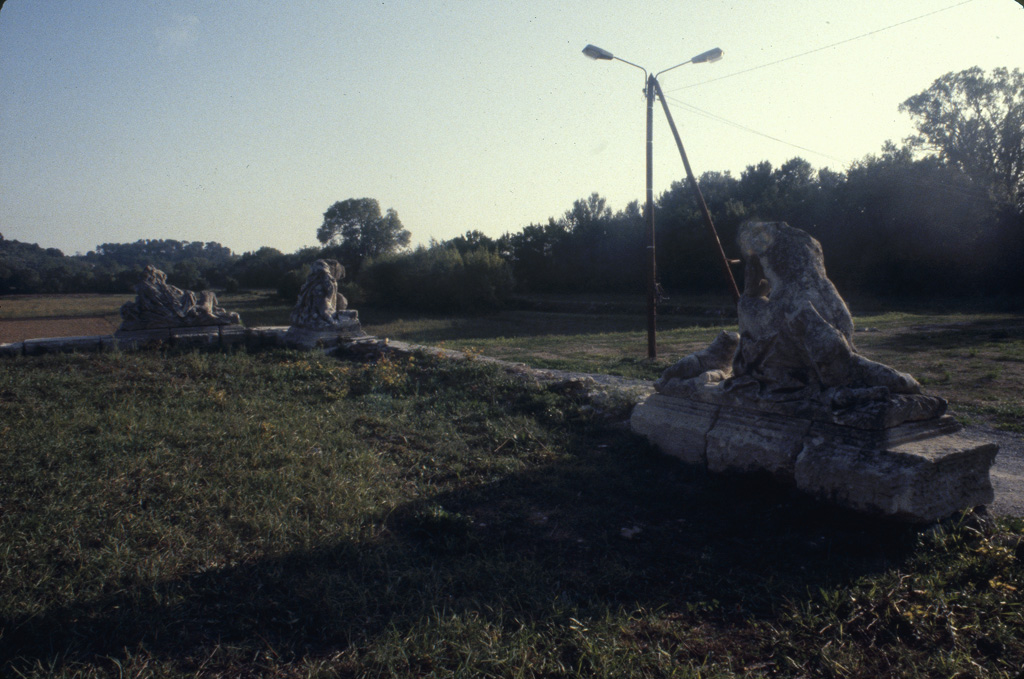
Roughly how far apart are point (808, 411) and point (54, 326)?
1649 cm

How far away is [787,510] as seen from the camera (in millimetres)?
3553

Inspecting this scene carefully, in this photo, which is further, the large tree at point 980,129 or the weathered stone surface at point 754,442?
the large tree at point 980,129

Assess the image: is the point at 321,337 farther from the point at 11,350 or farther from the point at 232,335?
the point at 11,350

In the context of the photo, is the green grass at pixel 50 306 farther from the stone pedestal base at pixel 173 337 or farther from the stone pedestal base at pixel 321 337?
the stone pedestal base at pixel 321 337

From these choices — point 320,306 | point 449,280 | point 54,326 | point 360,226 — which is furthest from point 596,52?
point 360,226

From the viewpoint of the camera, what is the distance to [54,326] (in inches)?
566

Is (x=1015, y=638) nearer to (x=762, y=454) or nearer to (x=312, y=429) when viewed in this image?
(x=762, y=454)

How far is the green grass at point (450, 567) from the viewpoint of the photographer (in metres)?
2.37

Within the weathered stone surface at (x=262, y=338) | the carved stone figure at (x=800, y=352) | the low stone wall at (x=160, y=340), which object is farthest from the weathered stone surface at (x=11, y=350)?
the carved stone figure at (x=800, y=352)

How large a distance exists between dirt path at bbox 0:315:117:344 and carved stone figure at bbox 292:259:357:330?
4404mm

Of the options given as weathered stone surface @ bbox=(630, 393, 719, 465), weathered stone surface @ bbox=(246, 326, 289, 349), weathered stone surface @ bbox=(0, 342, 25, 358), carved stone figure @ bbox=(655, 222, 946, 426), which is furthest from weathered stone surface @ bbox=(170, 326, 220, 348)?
carved stone figure @ bbox=(655, 222, 946, 426)

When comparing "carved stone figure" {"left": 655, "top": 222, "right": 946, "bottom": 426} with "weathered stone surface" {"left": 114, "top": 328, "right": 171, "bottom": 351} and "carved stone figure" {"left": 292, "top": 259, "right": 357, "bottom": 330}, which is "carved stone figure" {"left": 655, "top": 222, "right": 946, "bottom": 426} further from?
"weathered stone surface" {"left": 114, "top": 328, "right": 171, "bottom": 351}

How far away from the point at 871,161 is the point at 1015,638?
30601 mm

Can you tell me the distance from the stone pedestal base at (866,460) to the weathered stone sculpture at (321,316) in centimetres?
750
